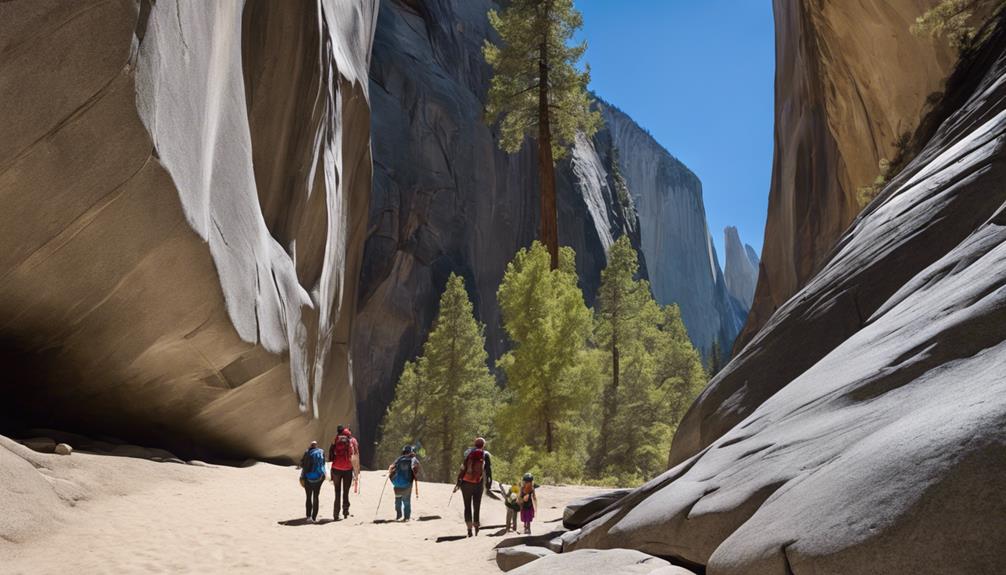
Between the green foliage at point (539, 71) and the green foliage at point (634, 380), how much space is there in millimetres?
8559

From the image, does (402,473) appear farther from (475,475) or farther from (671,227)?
(671,227)

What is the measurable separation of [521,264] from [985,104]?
52.8 feet

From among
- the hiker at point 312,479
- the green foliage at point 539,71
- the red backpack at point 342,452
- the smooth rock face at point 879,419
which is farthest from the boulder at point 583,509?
the green foliage at point 539,71

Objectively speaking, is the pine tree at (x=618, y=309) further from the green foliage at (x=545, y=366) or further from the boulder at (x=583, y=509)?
the boulder at (x=583, y=509)

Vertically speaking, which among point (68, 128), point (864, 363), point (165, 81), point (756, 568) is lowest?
point (756, 568)

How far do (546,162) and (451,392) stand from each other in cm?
1207

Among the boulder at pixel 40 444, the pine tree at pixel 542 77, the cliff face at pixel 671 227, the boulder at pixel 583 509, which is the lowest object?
the boulder at pixel 583 509

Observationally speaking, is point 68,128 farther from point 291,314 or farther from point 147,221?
point 291,314

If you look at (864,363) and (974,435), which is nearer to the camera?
(974,435)

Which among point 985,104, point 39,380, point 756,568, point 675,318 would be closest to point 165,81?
point 39,380

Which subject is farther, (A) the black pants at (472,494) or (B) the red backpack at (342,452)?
(B) the red backpack at (342,452)

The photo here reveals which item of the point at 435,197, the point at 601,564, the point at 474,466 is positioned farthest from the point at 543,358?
the point at 435,197

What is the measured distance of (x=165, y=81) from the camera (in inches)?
377

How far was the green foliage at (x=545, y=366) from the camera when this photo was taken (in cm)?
2025
